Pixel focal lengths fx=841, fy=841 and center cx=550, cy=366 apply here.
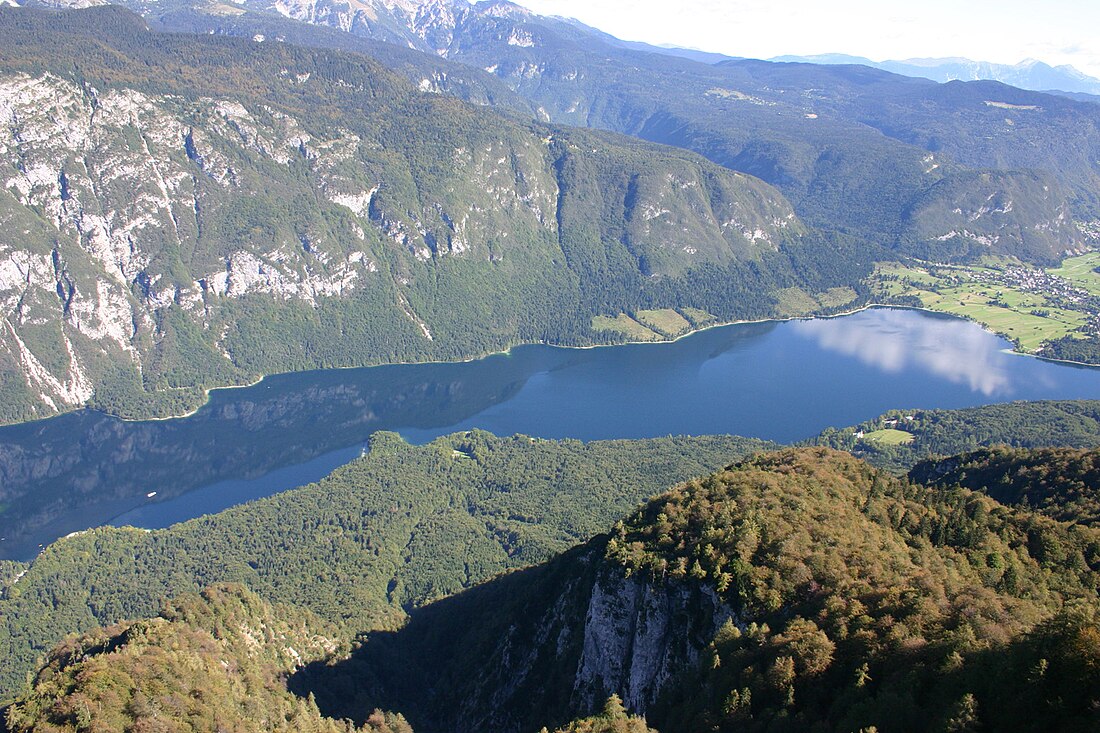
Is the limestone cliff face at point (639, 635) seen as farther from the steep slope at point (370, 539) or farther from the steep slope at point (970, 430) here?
the steep slope at point (970, 430)

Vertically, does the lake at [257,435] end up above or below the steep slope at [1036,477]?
below

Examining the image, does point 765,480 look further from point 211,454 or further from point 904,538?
point 211,454

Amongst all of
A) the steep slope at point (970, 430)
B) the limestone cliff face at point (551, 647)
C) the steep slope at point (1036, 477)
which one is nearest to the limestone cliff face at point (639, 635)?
the limestone cliff face at point (551, 647)

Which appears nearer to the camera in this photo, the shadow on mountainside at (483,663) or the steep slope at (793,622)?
the steep slope at (793,622)

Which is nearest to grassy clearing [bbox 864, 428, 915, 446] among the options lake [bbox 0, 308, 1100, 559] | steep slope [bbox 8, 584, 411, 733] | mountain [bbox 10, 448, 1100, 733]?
lake [bbox 0, 308, 1100, 559]

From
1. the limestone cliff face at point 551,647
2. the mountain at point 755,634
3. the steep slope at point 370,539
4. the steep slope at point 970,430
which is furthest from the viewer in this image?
the steep slope at point 970,430

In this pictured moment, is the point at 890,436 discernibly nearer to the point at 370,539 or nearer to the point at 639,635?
the point at 370,539

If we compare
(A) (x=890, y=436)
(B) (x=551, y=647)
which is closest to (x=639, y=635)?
(B) (x=551, y=647)
